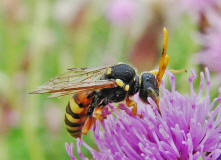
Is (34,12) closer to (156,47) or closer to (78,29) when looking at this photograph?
(78,29)

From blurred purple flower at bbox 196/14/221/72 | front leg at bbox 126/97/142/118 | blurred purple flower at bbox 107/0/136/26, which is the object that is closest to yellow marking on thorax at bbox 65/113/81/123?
front leg at bbox 126/97/142/118

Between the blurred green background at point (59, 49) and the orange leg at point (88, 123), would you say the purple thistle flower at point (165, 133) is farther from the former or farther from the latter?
the blurred green background at point (59, 49)

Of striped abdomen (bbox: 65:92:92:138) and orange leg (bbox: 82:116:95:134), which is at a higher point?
striped abdomen (bbox: 65:92:92:138)

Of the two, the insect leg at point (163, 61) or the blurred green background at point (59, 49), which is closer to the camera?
the insect leg at point (163, 61)

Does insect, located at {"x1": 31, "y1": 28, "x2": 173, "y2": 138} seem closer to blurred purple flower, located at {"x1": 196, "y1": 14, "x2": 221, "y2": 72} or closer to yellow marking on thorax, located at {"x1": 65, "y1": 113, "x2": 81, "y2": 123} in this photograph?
yellow marking on thorax, located at {"x1": 65, "y1": 113, "x2": 81, "y2": 123}

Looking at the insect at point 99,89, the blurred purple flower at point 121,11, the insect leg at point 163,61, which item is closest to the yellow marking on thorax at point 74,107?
the insect at point 99,89

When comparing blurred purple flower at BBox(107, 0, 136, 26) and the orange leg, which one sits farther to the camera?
blurred purple flower at BBox(107, 0, 136, 26)

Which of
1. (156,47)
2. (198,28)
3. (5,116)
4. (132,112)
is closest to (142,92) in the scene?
(132,112)

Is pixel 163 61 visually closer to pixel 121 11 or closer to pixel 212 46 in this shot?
pixel 212 46
